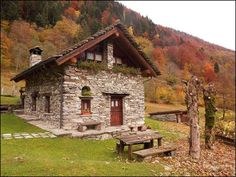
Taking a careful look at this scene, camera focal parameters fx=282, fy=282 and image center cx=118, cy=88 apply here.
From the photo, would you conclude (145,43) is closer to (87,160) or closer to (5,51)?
(5,51)

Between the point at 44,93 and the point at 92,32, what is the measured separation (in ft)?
147

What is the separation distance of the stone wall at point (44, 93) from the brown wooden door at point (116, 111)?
11.6 feet

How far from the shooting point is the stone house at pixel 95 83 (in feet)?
50.0


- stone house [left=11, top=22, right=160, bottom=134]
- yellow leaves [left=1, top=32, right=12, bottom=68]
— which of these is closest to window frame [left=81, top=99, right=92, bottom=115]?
stone house [left=11, top=22, right=160, bottom=134]

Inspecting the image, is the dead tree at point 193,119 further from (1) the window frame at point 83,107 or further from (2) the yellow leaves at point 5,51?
(2) the yellow leaves at point 5,51

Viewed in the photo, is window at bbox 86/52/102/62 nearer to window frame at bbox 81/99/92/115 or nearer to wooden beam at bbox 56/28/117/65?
wooden beam at bbox 56/28/117/65

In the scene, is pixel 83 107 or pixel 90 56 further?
pixel 90 56

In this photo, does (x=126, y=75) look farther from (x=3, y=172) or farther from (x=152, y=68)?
(x=3, y=172)

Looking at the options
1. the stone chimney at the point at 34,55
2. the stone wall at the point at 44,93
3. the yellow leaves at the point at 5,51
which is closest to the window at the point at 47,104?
the stone wall at the point at 44,93

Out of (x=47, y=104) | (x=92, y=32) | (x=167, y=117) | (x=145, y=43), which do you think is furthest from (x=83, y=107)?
(x=145, y=43)

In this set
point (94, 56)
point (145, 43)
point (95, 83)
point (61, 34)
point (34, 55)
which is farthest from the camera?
point (145, 43)

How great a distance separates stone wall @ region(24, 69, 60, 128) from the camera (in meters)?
15.8

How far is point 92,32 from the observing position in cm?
6050

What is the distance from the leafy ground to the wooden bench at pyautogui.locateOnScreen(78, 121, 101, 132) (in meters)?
1.39
